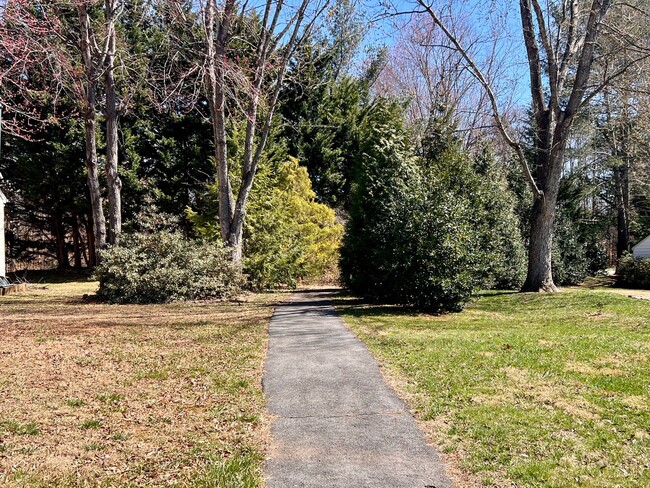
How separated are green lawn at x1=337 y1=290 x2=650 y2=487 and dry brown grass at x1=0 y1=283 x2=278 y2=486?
168 cm

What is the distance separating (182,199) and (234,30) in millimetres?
9299

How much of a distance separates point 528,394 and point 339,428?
216 centimetres

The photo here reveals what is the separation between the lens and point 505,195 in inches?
761

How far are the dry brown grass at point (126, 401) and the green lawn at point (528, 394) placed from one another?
5.51 ft

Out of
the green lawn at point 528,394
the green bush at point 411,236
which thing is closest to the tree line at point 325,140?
the green bush at point 411,236

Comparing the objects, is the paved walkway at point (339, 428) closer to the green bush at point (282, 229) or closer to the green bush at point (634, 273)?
the green bush at point (282, 229)

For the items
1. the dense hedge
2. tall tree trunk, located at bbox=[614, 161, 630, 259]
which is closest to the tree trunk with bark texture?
the dense hedge

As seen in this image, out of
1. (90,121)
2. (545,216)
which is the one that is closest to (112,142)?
(90,121)

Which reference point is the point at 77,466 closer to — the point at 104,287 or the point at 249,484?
the point at 249,484

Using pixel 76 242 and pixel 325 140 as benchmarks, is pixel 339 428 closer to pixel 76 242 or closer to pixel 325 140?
pixel 325 140

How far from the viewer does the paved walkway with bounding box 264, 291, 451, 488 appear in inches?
126

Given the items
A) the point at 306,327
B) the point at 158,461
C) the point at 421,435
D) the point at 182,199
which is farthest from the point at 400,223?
the point at 182,199

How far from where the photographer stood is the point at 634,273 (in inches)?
905

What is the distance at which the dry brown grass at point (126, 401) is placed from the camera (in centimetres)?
332
